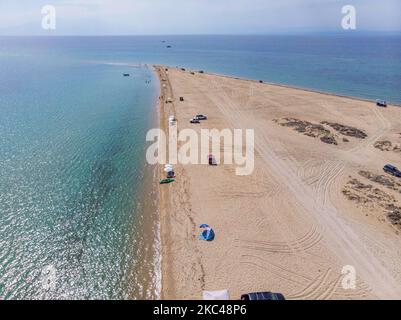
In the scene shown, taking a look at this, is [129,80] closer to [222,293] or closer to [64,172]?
[64,172]

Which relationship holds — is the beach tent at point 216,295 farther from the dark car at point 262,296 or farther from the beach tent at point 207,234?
the beach tent at point 207,234

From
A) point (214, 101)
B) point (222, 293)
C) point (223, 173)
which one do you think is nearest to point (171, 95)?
point (214, 101)

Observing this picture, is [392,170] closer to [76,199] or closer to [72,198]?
[76,199]

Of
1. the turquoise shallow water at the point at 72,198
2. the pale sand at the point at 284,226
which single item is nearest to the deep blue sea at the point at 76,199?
the turquoise shallow water at the point at 72,198

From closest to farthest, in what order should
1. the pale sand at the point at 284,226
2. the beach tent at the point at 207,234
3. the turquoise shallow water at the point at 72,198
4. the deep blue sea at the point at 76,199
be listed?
the pale sand at the point at 284,226, the deep blue sea at the point at 76,199, the turquoise shallow water at the point at 72,198, the beach tent at the point at 207,234

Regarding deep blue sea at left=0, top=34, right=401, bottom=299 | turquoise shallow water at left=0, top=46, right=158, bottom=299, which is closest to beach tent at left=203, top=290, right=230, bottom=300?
deep blue sea at left=0, top=34, right=401, bottom=299

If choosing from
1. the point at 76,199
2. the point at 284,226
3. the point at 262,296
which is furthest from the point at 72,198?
the point at 284,226

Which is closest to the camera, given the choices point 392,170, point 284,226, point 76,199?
point 284,226
